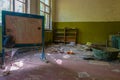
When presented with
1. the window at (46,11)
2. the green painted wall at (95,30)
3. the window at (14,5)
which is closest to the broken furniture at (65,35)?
the green painted wall at (95,30)

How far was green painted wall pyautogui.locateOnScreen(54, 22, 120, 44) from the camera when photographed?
903cm

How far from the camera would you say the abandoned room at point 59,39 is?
3.33m

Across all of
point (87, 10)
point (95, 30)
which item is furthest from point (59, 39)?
point (87, 10)

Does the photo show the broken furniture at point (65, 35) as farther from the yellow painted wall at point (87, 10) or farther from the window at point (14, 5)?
the window at point (14, 5)

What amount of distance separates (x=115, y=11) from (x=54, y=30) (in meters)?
3.63

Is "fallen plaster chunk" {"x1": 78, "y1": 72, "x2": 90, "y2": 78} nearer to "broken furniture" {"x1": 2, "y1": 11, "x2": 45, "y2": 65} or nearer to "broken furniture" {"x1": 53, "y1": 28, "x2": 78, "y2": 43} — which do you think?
"broken furniture" {"x1": 2, "y1": 11, "x2": 45, "y2": 65}

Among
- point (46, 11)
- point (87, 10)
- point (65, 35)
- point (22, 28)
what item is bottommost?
point (65, 35)

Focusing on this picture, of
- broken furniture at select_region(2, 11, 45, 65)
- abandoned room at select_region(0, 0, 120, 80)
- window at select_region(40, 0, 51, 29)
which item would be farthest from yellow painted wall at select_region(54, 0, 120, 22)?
broken furniture at select_region(2, 11, 45, 65)

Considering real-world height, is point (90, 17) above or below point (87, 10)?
below

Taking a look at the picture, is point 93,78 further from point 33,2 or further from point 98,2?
point 98,2

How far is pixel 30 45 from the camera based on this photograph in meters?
4.03

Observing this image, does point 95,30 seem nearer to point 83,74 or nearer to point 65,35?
point 65,35

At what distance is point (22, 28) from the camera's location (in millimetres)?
3811

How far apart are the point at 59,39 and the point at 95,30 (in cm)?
215
